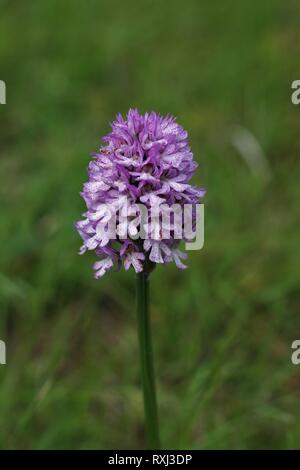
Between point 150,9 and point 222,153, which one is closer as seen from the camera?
point 222,153

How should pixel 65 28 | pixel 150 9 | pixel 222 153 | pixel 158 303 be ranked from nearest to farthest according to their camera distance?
pixel 158 303 < pixel 222 153 < pixel 65 28 < pixel 150 9

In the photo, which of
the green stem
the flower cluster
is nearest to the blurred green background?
the green stem

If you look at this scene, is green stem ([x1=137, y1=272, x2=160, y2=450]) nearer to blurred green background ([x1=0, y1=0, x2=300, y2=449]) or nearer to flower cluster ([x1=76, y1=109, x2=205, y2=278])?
flower cluster ([x1=76, y1=109, x2=205, y2=278])

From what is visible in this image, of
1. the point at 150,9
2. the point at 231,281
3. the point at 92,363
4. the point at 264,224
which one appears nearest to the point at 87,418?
the point at 92,363

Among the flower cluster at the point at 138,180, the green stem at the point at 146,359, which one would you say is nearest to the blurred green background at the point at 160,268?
the green stem at the point at 146,359

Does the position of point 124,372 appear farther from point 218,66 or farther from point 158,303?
point 218,66
